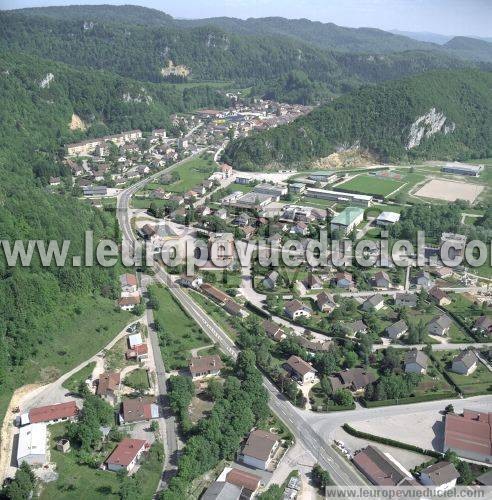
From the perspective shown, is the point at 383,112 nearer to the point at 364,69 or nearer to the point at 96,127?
the point at 96,127

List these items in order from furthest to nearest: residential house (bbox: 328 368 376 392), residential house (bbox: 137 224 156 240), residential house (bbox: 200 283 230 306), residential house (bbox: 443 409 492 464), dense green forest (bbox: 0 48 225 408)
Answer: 1. residential house (bbox: 137 224 156 240)
2. residential house (bbox: 200 283 230 306)
3. dense green forest (bbox: 0 48 225 408)
4. residential house (bbox: 328 368 376 392)
5. residential house (bbox: 443 409 492 464)

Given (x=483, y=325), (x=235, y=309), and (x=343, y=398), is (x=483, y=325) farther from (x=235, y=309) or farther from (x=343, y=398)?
(x=235, y=309)

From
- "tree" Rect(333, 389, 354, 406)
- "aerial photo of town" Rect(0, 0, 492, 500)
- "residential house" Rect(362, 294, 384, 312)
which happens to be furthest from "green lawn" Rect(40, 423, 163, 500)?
"residential house" Rect(362, 294, 384, 312)

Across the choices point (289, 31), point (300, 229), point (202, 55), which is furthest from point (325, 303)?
point (289, 31)

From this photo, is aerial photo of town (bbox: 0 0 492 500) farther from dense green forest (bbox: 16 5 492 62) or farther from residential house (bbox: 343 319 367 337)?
dense green forest (bbox: 16 5 492 62)

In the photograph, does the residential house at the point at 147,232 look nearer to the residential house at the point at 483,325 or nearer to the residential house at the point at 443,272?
the residential house at the point at 443,272

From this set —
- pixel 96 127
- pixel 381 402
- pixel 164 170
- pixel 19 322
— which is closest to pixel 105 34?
pixel 96 127

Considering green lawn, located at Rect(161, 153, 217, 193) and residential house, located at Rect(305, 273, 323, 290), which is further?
green lawn, located at Rect(161, 153, 217, 193)
